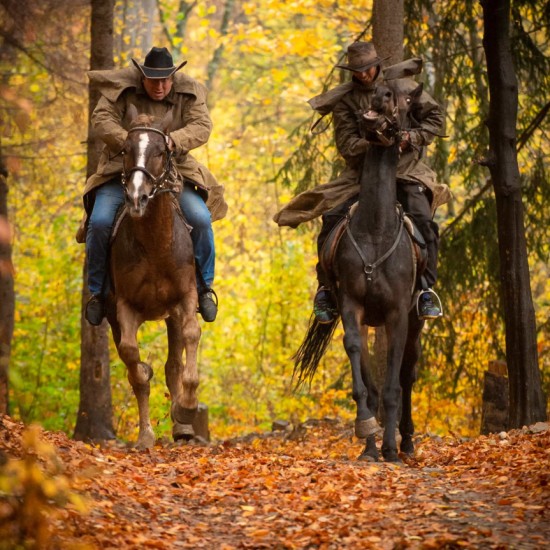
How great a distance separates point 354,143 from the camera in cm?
1090

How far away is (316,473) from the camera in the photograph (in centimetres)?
867

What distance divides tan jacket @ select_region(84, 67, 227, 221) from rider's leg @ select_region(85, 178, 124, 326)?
0.17 meters

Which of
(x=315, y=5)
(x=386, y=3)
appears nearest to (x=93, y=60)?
(x=386, y=3)

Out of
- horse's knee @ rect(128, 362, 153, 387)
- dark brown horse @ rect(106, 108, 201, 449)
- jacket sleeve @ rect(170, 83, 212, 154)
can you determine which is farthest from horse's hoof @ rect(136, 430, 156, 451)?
jacket sleeve @ rect(170, 83, 212, 154)

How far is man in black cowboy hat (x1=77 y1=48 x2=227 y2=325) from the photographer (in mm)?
10945

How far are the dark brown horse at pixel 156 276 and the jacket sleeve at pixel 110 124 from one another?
590 millimetres

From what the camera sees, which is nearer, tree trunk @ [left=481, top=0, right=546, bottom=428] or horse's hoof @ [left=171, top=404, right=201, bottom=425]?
horse's hoof @ [left=171, top=404, right=201, bottom=425]

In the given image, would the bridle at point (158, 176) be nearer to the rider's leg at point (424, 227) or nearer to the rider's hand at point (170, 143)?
the rider's hand at point (170, 143)

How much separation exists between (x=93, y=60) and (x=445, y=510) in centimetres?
924

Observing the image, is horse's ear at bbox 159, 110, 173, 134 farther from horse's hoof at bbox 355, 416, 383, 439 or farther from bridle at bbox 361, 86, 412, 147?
horse's hoof at bbox 355, 416, 383, 439

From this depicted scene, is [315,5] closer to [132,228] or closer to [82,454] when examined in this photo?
[132,228]

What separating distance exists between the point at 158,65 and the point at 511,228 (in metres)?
4.35

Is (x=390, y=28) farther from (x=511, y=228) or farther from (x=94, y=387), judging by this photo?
(x=94, y=387)

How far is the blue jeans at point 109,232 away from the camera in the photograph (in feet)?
35.9
